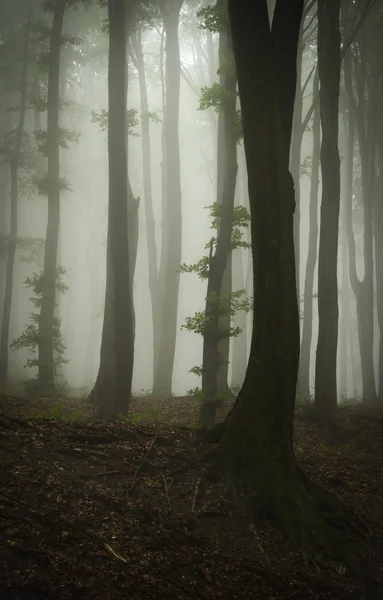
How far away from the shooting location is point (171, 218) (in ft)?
53.6

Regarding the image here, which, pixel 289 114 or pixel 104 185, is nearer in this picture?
pixel 289 114

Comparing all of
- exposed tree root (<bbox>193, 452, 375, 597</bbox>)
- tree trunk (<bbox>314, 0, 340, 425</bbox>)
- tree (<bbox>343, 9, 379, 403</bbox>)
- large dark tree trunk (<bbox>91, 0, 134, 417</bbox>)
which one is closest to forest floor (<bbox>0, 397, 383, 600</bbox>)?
exposed tree root (<bbox>193, 452, 375, 597</bbox>)

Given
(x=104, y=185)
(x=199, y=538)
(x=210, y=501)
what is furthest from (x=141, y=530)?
(x=104, y=185)

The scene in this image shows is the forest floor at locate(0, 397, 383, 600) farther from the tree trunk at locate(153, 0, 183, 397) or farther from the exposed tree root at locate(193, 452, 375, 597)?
the tree trunk at locate(153, 0, 183, 397)

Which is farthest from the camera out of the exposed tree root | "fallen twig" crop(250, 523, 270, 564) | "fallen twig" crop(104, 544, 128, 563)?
the exposed tree root

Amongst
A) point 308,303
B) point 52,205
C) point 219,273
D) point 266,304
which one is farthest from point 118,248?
point 308,303

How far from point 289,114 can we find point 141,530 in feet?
17.7

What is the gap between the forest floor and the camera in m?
3.40

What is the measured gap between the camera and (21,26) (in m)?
19.3

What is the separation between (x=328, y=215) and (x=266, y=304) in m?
5.99

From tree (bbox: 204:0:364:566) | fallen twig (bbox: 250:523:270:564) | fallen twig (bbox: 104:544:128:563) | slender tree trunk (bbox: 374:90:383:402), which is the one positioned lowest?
fallen twig (bbox: 250:523:270:564)

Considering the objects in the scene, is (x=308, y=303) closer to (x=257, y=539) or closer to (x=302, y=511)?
(x=302, y=511)

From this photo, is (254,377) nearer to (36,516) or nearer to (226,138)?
(36,516)

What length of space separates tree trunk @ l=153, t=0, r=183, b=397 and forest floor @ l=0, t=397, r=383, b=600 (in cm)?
872
